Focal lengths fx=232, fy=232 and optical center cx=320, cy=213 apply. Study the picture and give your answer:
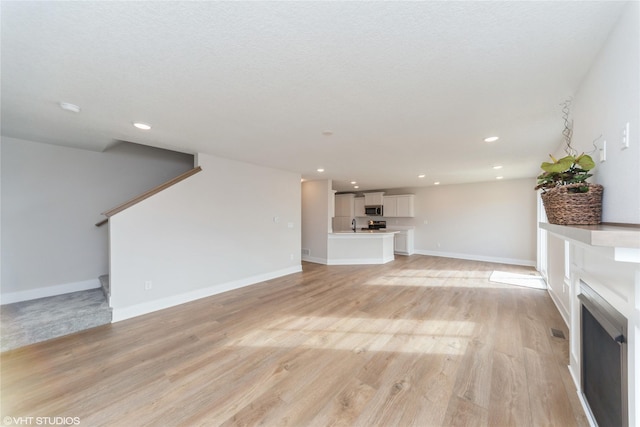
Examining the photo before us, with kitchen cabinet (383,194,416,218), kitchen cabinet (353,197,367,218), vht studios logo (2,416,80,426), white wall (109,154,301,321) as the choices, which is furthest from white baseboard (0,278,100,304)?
kitchen cabinet (383,194,416,218)

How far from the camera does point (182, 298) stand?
3.61 meters

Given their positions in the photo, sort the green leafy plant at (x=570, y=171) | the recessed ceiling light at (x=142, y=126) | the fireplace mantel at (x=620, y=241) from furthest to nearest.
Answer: the recessed ceiling light at (x=142, y=126)
the green leafy plant at (x=570, y=171)
the fireplace mantel at (x=620, y=241)

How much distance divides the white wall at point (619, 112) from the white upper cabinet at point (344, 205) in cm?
699

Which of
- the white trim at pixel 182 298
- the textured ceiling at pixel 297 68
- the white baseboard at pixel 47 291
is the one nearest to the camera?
the textured ceiling at pixel 297 68

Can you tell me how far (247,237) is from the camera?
4.50m

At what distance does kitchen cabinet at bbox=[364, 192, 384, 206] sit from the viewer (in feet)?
27.2

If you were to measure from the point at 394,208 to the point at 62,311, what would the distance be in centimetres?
800

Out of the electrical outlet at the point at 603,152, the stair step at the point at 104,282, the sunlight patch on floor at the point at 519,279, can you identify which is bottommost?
the sunlight patch on floor at the point at 519,279

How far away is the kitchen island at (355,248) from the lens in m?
6.40

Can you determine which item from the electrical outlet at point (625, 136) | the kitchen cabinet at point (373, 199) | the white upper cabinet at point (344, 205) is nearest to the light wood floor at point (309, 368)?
the electrical outlet at point (625, 136)

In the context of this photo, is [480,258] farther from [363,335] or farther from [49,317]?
[49,317]

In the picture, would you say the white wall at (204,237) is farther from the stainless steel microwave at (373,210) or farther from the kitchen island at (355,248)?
the stainless steel microwave at (373,210)

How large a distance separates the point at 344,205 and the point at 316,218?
7.60ft

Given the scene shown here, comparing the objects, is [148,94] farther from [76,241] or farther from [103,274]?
[103,274]
